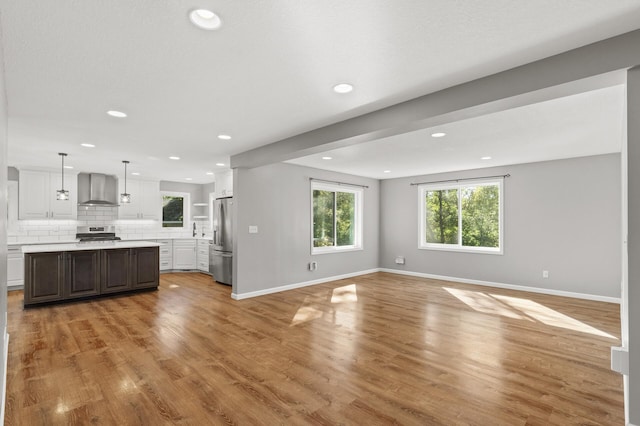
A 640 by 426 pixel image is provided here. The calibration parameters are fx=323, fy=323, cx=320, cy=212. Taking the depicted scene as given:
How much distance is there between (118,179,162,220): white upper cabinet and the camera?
312 inches

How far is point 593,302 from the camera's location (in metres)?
5.20

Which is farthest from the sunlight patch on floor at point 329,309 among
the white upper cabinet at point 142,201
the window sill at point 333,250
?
the white upper cabinet at point 142,201

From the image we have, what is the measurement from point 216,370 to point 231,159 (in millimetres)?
3636

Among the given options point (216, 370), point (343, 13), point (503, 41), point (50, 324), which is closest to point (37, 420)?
point (216, 370)

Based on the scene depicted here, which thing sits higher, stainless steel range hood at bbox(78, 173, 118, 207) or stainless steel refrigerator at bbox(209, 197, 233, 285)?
stainless steel range hood at bbox(78, 173, 118, 207)

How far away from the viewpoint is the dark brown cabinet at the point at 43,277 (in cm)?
486

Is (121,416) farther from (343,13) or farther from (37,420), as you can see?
(343,13)

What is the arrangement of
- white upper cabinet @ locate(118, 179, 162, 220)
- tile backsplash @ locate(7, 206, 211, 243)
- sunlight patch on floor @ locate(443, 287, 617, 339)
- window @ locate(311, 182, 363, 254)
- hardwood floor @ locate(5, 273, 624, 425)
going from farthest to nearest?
white upper cabinet @ locate(118, 179, 162, 220)
window @ locate(311, 182, 363, 254)
tile backsplash @ locate(7, 206, 211, 243)
sunlight patch on floor @ locate(443, 287, 617, 339)
hardwood floor @ locate(5, 273, 624, 425)

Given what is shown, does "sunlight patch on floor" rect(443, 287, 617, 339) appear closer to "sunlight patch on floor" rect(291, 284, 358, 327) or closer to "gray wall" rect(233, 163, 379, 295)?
"sunlight patch on floor" rect(291, 284, 358, 327)

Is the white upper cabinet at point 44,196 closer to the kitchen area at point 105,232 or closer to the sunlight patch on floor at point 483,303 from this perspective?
the kitchen area at point 105,232

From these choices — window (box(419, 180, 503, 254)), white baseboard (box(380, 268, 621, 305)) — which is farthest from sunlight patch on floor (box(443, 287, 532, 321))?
window (box(419, 180, 503, 254))

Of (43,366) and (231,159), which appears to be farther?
(231,159)

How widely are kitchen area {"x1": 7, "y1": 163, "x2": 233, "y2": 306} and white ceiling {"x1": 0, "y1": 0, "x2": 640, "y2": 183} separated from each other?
8.25 ft

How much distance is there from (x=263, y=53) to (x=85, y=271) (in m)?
5.14
